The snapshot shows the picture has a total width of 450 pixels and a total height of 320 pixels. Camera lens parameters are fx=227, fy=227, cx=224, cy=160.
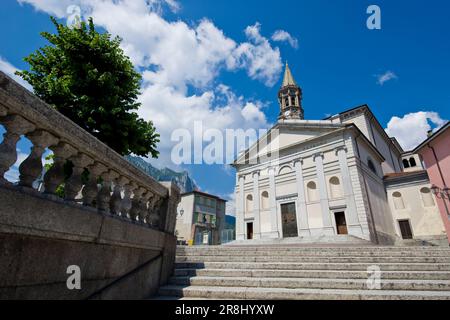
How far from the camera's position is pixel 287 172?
76.5 ft

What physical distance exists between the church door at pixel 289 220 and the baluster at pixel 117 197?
19890 millimetres

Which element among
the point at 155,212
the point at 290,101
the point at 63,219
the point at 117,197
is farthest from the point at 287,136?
the point at 63,219

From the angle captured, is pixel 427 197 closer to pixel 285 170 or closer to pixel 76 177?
pixel 285 170

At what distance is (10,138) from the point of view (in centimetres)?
201

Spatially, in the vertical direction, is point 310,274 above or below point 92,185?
below

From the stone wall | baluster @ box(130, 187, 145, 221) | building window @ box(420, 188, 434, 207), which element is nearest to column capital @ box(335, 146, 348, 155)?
building window @ box(420, 188, 434, 207)

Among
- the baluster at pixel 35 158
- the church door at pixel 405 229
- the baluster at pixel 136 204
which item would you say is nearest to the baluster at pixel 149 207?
the baluster at pixel 136 204

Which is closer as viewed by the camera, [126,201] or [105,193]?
[105,193]

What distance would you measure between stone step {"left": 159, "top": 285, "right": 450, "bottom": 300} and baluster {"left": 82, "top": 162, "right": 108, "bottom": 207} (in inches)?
87.9

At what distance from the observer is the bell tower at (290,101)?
34.3m

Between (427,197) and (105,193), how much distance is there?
27.6m

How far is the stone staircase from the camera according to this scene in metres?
3.57

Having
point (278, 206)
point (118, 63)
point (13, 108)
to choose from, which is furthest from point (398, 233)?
point (13, 108)

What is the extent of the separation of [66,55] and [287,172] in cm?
2011
